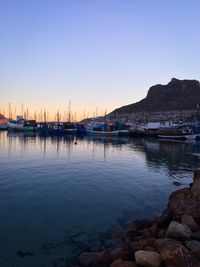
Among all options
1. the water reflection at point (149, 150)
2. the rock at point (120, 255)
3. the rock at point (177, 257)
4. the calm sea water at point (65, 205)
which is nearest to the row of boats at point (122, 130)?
the water reflection at point (149, 150)

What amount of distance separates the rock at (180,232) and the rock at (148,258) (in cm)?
158

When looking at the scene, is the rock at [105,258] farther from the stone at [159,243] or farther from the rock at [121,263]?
the stone at [159,243]

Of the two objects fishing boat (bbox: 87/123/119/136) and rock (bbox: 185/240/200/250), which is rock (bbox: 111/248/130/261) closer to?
rock (bbox: 185/240/200/250)

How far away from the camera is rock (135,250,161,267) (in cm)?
738

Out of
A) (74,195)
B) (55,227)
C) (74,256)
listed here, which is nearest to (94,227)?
(55,227)

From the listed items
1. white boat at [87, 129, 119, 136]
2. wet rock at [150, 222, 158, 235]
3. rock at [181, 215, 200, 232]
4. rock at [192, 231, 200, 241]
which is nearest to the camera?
rock at [192, 231, 200, 241]

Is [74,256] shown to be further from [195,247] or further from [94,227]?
[195,247]

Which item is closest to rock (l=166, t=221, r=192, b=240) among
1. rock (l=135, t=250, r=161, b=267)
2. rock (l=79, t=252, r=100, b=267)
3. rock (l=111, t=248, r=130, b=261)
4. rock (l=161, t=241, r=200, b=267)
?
rock (l=161, t=241, r=200, b=267)

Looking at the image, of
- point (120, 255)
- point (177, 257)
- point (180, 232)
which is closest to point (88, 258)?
point (120, 255)

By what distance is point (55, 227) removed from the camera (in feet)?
38.5

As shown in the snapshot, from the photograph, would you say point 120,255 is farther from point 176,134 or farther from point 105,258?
point 176,134

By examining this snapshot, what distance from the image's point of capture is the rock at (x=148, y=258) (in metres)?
7.38

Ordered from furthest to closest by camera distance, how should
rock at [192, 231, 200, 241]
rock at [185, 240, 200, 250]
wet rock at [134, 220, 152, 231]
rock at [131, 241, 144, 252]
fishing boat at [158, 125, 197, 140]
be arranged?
fishing boat at [158, 125, 197, 140], wet rock at [134, 220, 152, 231], rock at [192, 231, 200, 241], rock at [131, 241, 144, 252], rock at [185, 240, 200, 250]

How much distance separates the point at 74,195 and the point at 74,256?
772cm
